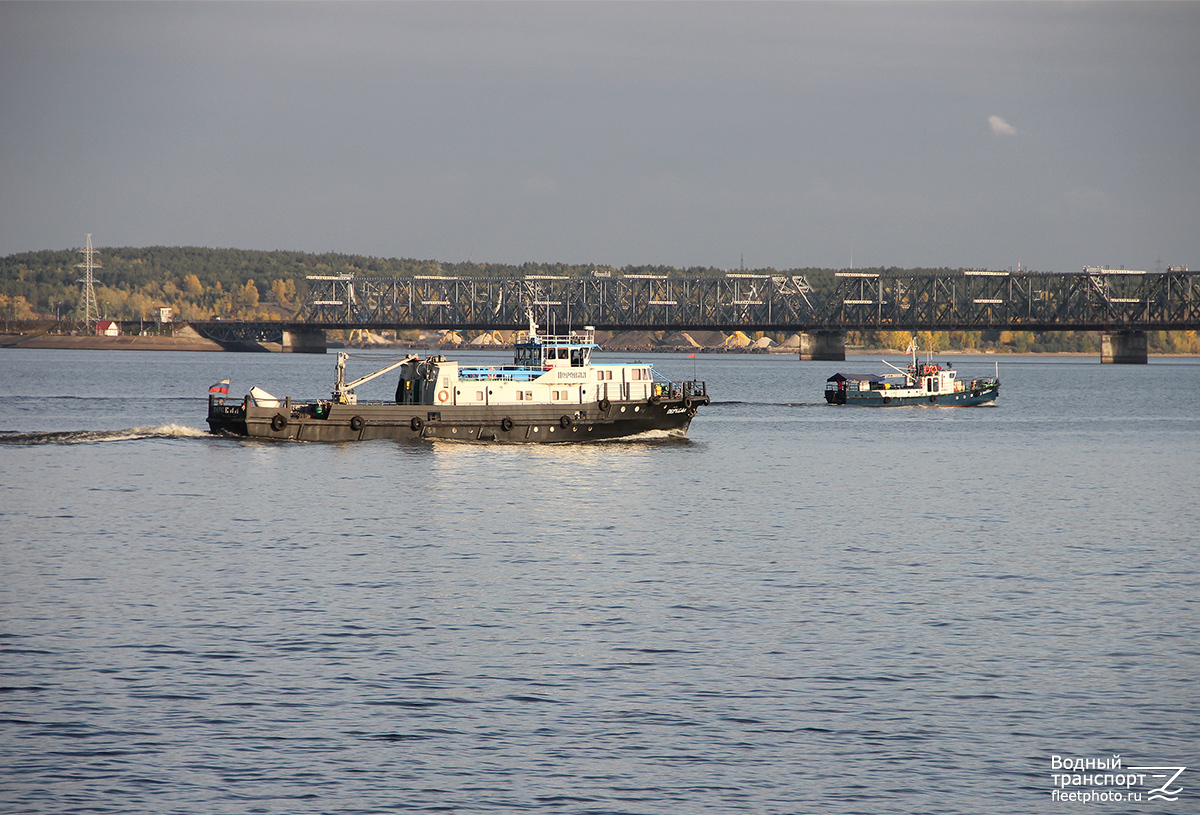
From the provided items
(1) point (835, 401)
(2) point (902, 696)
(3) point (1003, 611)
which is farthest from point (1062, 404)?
(2) point (902, 696)

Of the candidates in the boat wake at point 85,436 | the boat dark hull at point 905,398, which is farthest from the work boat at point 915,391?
the boat wake at point 85,436

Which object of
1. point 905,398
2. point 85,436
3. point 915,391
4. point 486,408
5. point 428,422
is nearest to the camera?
point 486,408

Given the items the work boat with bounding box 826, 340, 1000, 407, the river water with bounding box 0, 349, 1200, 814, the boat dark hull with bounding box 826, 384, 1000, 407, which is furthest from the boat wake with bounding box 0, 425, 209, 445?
the boat dark hull with bounding box 826, 384, 1000, 407

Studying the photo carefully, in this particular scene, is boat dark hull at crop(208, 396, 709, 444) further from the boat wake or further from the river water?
the river water

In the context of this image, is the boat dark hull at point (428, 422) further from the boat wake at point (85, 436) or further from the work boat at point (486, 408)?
the boat wake at point (85, 436)

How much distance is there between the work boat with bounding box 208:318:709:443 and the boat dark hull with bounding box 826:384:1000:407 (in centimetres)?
6718

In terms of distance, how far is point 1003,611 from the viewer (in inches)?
1492

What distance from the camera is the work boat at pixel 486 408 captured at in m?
90.2

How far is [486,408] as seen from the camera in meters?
90.2

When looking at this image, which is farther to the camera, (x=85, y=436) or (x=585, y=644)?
(x=85, y=436)

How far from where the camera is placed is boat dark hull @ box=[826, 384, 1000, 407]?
515ft

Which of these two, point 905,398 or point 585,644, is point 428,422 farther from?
point 905,398

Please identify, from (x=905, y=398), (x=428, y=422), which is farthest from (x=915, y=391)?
(x=428, y=422)

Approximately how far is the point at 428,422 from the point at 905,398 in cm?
8381
